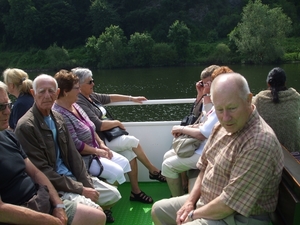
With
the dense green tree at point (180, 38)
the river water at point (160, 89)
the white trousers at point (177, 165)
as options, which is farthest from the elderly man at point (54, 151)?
the dense green tree at point (180, 38)

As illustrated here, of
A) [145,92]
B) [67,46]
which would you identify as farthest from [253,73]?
[67,46]

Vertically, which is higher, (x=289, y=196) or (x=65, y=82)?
(x=65, y=82)

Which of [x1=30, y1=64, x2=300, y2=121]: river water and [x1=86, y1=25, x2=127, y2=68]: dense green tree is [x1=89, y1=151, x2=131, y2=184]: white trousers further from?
[x1=86, y1=25, x2=127, y2=68]: dense green tree

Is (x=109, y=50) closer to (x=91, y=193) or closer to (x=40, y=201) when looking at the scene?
(x=91, y=193)

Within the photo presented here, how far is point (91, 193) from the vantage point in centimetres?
212

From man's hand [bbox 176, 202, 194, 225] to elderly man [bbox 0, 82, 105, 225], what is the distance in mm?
463

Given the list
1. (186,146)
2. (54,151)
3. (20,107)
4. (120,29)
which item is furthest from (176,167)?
(120,29)

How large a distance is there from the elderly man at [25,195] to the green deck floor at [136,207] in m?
0.67

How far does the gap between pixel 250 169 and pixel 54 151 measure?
129cm

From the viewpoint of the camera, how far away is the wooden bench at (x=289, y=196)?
4.64 feet

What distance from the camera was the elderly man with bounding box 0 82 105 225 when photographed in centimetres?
163

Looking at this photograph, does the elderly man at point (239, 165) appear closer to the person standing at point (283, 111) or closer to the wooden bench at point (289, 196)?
the wooden bench at point (289, 196)

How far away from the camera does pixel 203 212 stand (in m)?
1.62

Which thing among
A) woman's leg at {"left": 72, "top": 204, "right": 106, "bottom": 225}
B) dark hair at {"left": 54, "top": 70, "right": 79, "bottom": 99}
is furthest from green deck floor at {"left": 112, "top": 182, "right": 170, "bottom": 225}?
dark hair at {"left": 54, "top": 70, "right": 79, "bottom": 99}
